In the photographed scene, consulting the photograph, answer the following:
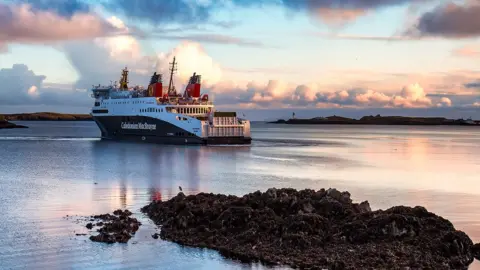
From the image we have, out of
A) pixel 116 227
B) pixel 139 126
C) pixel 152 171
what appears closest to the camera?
pixel 116 227

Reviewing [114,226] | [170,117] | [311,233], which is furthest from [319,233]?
[170,117]

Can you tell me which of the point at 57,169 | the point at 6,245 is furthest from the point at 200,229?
the point at 57,169

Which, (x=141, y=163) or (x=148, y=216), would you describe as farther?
(x=141, y=163)

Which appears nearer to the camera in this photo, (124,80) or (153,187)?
(153,187)

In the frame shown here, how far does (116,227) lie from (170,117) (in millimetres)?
48938

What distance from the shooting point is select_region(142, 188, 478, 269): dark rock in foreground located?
15164 mm

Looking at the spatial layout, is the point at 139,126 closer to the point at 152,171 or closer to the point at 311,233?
the point at 152,171

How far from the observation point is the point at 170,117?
67500 mm

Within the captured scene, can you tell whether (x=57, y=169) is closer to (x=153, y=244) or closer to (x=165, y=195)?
(x=165, y=195)

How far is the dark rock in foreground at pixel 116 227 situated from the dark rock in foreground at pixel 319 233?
105 cm

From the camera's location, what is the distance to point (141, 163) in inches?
1870

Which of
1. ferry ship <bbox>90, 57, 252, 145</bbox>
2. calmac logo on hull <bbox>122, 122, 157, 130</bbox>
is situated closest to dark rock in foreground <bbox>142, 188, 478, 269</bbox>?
ferry ship <bbox>90, 57, 252, 145</bbox>

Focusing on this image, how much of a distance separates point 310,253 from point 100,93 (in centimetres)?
7138

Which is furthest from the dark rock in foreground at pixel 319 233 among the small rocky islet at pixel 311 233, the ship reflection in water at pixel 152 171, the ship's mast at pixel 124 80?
the ship's mast at pixel 124 80
